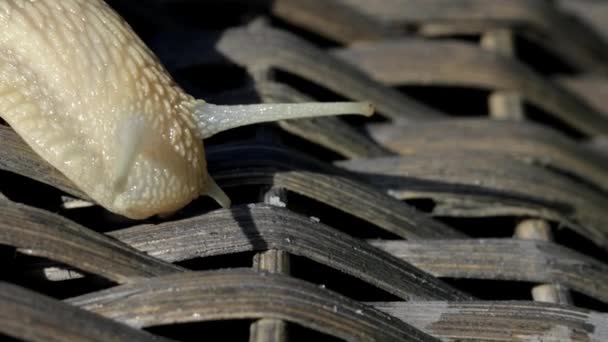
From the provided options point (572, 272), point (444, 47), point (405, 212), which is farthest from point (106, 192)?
point (444, 47)

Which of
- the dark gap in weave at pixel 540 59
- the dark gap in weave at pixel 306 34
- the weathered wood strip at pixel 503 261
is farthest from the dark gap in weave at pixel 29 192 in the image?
the dark gap in weave at pixel 540 59

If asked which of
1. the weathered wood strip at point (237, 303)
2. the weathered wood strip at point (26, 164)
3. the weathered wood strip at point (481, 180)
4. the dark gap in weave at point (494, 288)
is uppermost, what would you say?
the weathered wood strip at point (481, 180)

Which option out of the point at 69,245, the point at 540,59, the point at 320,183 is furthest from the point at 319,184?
the point at 540,59

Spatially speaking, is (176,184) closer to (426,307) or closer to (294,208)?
(294,208)

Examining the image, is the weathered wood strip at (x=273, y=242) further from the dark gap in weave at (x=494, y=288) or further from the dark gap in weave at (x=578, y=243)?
the dark gap in weave at (x=578, y=243)

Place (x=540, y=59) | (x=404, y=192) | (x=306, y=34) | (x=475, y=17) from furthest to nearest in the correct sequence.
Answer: (x=540, y=59) < (x=475, y=17) < (x=306, y=34) < (x=404, y=192)

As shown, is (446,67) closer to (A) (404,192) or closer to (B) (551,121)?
(B) (551,121)
